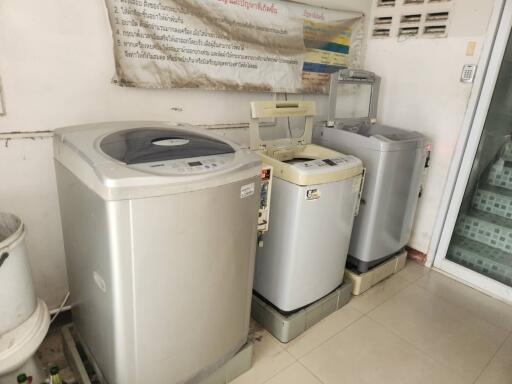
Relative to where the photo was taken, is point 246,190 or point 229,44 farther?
point 229,44

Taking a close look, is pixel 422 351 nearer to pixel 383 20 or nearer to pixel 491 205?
pixel 491 205

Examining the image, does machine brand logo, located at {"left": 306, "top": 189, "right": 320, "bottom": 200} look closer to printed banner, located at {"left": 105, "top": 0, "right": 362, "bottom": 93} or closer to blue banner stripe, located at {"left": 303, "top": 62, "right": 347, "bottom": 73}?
printed banner, located at {"left": 105, "top": 0, "right": 362, "bottom": 93}

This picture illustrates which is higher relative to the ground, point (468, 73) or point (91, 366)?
point (468, 73)

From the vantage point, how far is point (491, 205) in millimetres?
2395

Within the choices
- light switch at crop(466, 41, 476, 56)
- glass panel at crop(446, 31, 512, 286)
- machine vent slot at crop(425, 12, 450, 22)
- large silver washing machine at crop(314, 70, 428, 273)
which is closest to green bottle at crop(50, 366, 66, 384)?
large silver washing machine at crop(314, 70, 428, 273)

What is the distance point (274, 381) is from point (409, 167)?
1.42 meters

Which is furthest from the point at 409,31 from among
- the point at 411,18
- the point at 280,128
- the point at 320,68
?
the point at 280,128

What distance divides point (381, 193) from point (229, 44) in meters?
1.18

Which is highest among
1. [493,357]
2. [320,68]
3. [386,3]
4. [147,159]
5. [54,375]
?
[386,3]

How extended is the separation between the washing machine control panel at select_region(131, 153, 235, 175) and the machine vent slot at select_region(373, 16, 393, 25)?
1995 mm

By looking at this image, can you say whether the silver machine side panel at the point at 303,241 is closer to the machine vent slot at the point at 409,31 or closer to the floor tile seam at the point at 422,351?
the floor tile seam at the point at 422,351

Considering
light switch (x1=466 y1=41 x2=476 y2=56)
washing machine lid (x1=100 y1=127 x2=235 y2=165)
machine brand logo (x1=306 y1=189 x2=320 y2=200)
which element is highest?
light switch (x1=466 y1=41 x2=476 y2=56)

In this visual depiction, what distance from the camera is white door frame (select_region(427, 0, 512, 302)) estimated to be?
2012 mm

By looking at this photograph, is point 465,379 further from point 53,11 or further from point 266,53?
point 53,11
